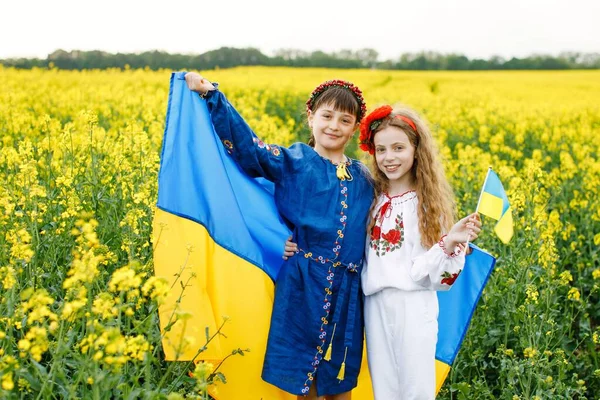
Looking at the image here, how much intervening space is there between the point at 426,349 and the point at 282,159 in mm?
1088

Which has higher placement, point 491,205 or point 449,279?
point 491,205

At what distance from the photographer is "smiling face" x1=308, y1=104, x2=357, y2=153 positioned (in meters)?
3.41

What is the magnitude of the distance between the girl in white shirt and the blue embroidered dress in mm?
104

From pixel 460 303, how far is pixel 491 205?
87 centimetres

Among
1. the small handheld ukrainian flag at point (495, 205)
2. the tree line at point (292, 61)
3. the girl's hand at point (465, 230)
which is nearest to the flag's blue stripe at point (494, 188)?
the small handheld ukrainian flag at point (495, 205)

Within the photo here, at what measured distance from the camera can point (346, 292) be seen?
10.8 ft

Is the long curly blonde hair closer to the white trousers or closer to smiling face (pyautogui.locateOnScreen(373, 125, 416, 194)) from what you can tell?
smiling face (pyautogui.locateOnScreen(373, 125, 416, 194))

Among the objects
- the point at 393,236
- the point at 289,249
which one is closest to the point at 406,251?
the point at 393,236

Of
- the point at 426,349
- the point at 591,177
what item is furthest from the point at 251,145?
the point at 591,177

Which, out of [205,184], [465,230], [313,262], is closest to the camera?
[465,230]

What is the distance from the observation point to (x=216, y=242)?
344 cm

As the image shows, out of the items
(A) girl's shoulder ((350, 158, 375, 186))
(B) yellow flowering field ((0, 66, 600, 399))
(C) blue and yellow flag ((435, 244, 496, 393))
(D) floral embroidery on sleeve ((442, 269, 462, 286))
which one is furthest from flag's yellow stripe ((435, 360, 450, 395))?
(A) girl's shoulder ((350, 158, 375, 186))

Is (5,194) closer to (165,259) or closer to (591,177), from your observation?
(165,259)

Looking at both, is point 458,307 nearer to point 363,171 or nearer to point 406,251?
point 406,251
